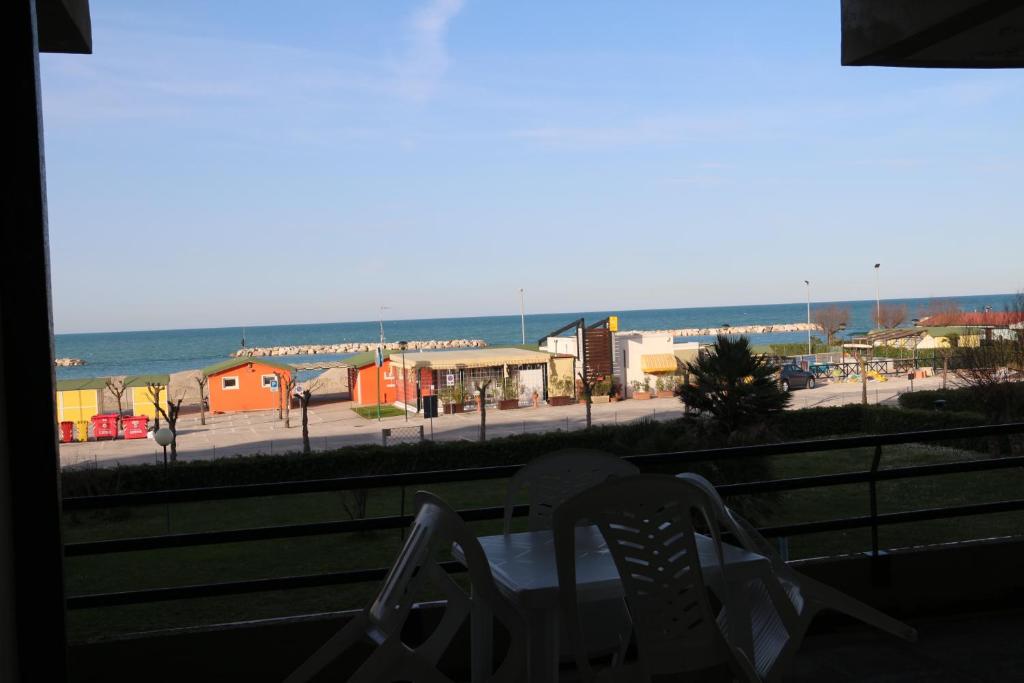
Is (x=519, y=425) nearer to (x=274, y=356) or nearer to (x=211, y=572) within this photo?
(x=211, y=572)

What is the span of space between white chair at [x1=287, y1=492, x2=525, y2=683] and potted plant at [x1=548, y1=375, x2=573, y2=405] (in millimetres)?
38018

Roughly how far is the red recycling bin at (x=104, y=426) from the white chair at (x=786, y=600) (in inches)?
1460

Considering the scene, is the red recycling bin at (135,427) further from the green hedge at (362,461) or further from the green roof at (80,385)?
the green hedge at (362,461)

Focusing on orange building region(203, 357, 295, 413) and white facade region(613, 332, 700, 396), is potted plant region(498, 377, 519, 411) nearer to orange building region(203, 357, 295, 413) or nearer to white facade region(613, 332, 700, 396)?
white facade region(613, 332, 700, 396)

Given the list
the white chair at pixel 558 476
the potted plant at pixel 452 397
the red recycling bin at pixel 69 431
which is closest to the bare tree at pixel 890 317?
the potted plant at pixel 452 397

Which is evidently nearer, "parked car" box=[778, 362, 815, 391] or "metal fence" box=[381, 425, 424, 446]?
"metal fence" box=[381, 425, 424, 446]

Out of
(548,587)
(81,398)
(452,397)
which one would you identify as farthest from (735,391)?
(81,398)

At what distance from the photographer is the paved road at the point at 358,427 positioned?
31.0 metres

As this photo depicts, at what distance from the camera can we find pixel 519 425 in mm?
32688

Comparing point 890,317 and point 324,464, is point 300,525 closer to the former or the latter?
point 324,464

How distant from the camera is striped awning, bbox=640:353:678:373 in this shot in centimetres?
4206

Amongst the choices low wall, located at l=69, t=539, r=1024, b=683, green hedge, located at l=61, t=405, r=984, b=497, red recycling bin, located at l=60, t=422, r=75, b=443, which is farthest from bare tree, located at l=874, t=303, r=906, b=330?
low wall, located at l=69, t=539, r=1024, b=683

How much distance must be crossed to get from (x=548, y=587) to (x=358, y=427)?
36.2m

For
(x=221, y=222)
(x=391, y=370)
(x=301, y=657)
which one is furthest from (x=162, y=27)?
(x=301, y=657)
